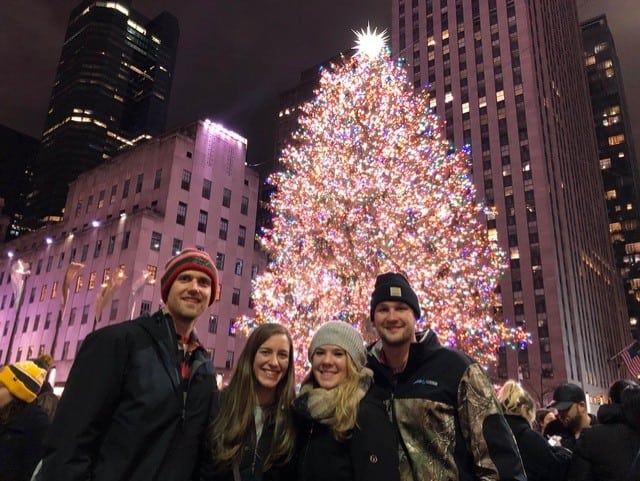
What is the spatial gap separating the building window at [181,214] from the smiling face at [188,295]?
4260 cm

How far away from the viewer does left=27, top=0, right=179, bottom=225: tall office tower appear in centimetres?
15250

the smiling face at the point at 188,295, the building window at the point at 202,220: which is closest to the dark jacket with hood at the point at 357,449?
the smiling face at the point at 188,295

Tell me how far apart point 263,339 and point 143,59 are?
7912 inches

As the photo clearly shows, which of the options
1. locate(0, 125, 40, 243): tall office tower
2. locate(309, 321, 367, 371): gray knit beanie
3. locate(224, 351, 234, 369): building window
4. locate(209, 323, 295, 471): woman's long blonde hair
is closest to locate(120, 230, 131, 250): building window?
locate(224, 351, 234, 369): building window

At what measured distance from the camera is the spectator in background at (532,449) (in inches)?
177

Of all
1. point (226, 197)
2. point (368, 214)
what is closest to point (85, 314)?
point (226, 197)

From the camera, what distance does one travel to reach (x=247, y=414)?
3545 millimetres

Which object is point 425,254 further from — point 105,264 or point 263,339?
point 105,264

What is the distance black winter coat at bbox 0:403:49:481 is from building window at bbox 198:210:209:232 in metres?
42.5

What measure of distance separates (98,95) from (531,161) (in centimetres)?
14842

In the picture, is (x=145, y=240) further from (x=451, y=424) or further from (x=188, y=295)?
(x=451, y=424)

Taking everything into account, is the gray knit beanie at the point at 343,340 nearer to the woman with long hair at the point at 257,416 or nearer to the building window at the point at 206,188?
the woman with long hair at the point at 257,416

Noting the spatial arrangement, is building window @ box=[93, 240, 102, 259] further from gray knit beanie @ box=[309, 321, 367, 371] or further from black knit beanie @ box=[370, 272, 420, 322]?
black knit beanie @ box=[370, 272, 420, 322]

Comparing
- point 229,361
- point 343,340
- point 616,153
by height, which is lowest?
point 343,340
